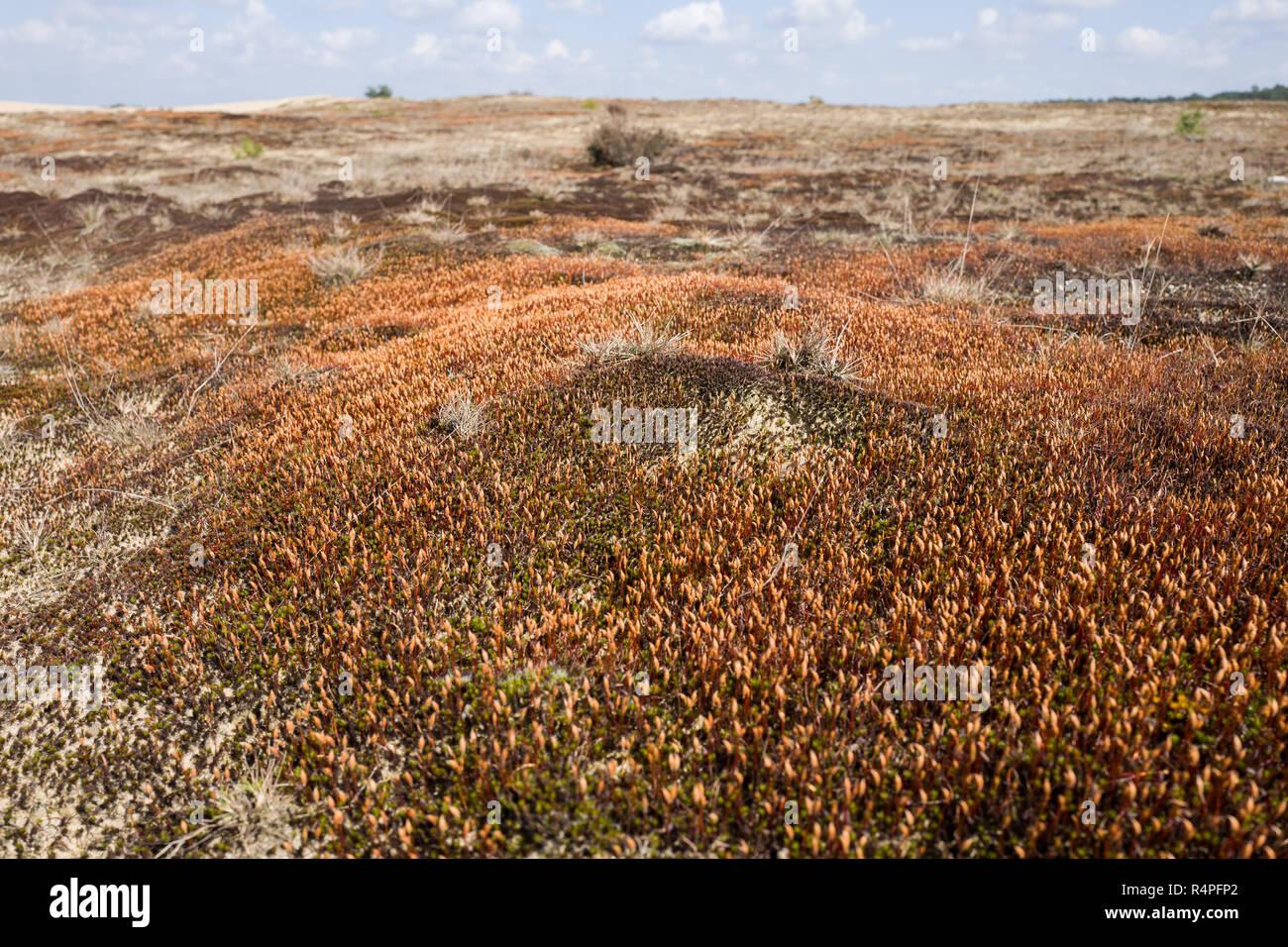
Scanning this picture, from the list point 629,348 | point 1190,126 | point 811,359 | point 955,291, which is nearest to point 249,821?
point 629,348

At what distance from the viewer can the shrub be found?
3772 cm

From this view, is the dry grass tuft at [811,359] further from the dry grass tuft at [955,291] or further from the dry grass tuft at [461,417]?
the dry grass tuft at [955,291]

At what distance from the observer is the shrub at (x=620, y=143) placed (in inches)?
1485

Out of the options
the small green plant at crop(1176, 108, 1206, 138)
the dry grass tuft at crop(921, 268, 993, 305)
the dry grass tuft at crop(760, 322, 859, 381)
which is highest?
the small green plant at crop(1176, 108, 1206, 138)

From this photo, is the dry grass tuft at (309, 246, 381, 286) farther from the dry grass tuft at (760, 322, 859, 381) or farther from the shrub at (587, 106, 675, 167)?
the shrub at (587, 106, 675, 167)

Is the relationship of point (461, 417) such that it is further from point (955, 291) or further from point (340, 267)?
point (340, 267)

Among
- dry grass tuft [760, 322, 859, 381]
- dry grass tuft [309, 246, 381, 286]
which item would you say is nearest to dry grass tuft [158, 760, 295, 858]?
dry grass tuft [760, 322, 859, 381]

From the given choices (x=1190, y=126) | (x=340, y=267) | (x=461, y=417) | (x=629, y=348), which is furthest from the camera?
(x=1190, y=126)

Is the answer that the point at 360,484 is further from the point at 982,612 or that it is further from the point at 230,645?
the point at 982,612

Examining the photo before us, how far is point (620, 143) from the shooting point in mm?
37719
